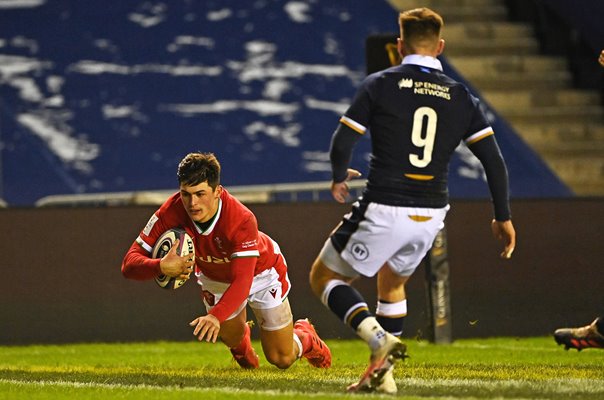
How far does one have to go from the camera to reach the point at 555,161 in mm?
15734

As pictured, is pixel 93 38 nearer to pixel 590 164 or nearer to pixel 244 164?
pixel 244 164

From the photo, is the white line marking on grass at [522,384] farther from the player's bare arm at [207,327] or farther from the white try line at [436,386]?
the player's bare arm at [207,327]

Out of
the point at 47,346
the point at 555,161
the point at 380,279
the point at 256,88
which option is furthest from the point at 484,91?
the point at 380,279

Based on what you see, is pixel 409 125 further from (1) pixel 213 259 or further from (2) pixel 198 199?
(1) pixel 213 259

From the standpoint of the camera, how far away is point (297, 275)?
35.6 feet

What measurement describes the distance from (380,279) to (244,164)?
26.2 feet

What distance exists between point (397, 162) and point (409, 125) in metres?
0.19

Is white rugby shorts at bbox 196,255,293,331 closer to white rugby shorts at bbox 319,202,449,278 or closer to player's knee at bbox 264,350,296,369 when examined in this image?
player's knee at bbox 264,350,296,369

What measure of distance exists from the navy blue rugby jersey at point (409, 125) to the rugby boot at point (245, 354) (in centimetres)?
212

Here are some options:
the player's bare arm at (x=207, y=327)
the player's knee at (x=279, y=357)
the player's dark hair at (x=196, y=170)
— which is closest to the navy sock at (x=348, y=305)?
the player's bare arm at (x=207, y=327)

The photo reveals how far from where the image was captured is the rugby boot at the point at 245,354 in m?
8.05

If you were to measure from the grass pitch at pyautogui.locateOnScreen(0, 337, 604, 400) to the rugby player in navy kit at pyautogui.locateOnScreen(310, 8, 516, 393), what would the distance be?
1.73ft

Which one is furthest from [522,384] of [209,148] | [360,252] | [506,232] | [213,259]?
[209,148]

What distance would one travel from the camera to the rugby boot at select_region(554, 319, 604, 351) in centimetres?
721
